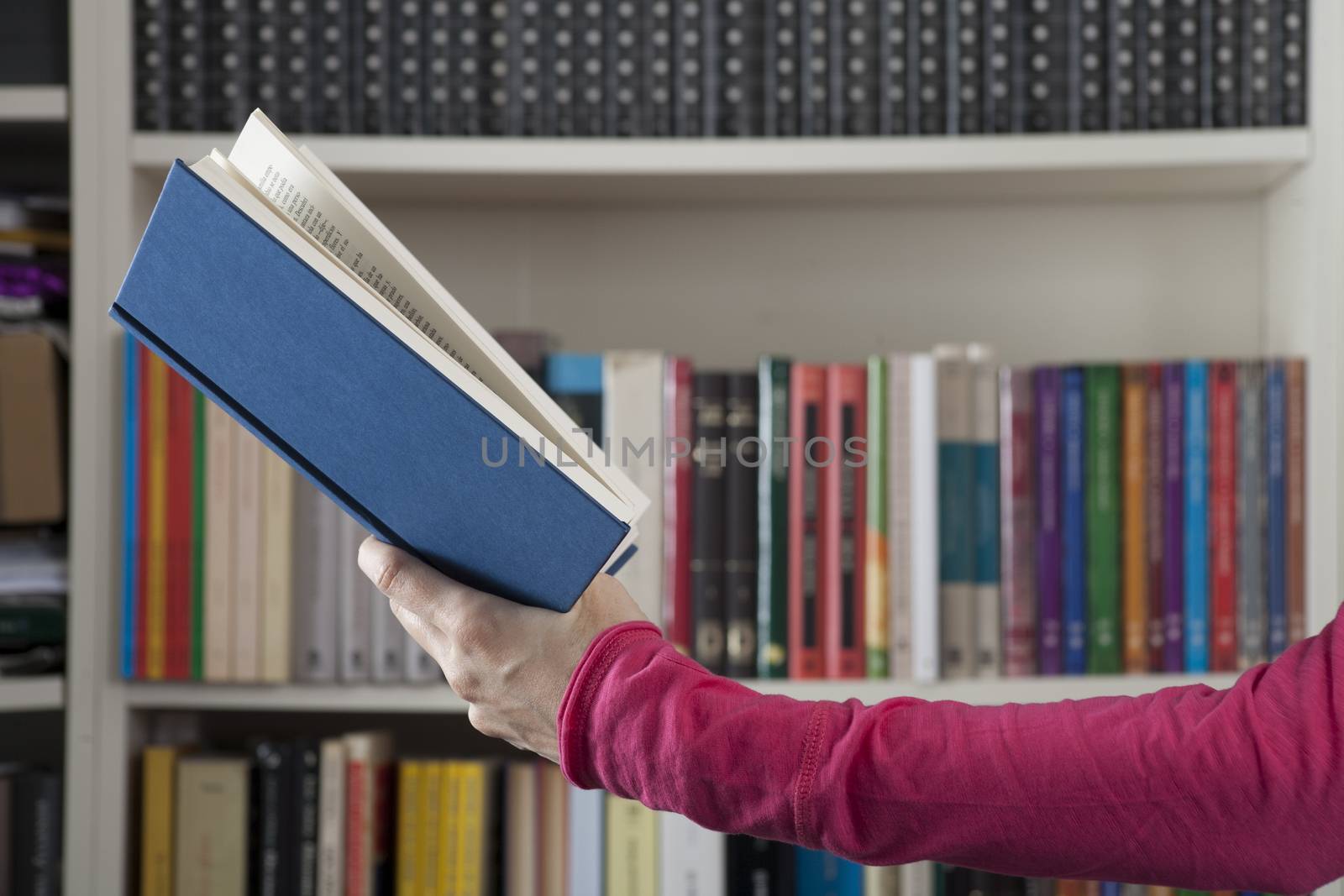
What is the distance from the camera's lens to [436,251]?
131 centimetres

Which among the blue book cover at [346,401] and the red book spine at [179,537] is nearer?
the blue book cover at [346,401]

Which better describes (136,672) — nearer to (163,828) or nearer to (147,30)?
(163,828)

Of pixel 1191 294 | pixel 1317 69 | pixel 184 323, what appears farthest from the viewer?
pixel 1191 294

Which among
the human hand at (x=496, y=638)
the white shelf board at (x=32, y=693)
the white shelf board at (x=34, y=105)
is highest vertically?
the white shelf board at (x=34, y=105)

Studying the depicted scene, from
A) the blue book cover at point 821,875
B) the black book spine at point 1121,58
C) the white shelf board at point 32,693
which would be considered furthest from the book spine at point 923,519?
the white shelf board at point 32,693

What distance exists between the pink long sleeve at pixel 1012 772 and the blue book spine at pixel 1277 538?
569 millimetres

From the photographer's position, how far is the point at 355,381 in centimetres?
54

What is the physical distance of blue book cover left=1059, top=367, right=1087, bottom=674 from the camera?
3.48ft

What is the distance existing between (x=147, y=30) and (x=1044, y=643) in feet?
3.49

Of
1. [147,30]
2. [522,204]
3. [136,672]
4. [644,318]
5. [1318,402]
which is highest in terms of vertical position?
[147,30]

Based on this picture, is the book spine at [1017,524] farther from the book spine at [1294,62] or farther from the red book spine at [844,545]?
the book spine at [1294,62]

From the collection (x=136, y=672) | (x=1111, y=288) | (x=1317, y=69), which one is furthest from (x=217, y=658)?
(x=1317, y=69)

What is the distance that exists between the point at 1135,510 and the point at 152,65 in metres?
1.05

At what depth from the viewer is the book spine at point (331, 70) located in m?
1.07
